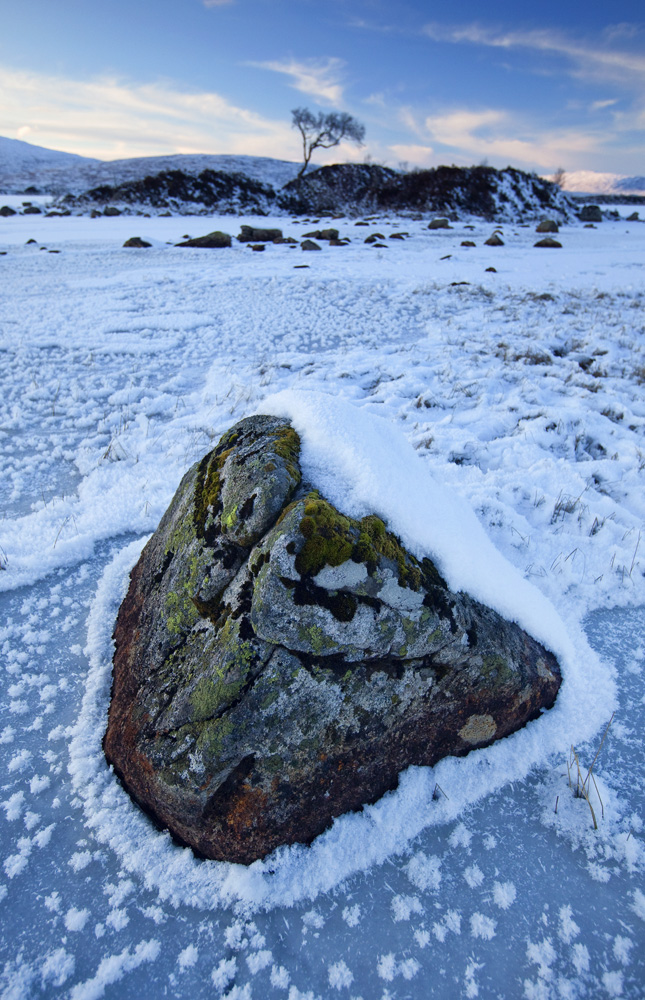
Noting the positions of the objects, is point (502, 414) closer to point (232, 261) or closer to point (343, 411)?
point (343, 411)

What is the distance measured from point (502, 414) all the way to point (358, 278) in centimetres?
842

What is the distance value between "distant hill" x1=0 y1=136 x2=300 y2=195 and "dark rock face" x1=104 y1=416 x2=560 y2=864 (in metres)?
44.4

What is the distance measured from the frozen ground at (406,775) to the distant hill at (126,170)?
3920 centimetres

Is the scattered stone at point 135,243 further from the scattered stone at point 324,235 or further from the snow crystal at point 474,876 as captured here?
the snow crystal at point 474,876

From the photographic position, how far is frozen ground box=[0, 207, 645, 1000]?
64.7 inches

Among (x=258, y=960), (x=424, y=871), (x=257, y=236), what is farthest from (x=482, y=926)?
(x=257, y=236)

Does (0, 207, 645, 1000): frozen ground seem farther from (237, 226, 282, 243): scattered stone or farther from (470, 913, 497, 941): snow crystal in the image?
(237, 226, 282, 243): scattered stone

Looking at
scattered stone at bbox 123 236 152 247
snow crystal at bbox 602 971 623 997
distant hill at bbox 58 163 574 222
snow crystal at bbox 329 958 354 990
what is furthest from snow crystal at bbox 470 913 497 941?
distant hill at bbox 58 163 574 222

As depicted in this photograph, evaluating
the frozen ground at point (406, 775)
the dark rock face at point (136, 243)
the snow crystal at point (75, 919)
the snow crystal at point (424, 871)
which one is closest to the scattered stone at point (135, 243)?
the dark rock face at point (136, 243)

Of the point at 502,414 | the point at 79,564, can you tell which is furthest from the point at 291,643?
the point at 502,414

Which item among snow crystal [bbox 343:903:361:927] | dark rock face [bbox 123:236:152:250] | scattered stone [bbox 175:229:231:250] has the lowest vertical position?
snow crystal [bbox 343:903:361:927]

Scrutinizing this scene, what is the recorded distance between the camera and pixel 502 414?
554cm

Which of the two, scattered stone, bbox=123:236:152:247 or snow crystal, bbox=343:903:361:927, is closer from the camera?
snow crystal, bbox=343:903:361:927

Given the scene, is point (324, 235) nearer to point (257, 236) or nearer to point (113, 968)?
point (257, 236)
